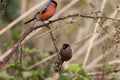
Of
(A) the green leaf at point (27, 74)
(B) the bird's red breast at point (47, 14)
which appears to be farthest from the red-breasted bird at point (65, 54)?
(A) the green leaf at point (27, 74)

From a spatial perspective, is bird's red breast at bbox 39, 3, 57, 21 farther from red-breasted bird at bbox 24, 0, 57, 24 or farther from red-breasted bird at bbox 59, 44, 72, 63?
red-breasted bird at bbox 59, 44, 72, 63

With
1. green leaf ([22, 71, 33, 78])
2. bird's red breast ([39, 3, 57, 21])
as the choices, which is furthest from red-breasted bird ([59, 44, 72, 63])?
green leaf ([22, 71, 33, 78])

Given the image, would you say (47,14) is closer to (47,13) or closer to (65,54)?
(47,13)

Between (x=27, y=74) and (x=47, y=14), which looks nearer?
(x=47, y=14)

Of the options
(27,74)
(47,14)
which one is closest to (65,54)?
(47,14)

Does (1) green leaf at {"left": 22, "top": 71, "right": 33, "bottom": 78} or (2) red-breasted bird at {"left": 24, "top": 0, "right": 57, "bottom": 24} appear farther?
(1) green leaf at {"left": 22, "top": 71, "right": 33, "bottom": 78}

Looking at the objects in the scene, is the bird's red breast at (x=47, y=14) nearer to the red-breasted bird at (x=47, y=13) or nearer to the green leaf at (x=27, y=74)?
the red-breasted bird at (x=47, y=13)

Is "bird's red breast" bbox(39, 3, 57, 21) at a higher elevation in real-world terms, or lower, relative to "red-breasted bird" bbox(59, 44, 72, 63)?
higher

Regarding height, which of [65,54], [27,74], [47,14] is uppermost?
[27,74]

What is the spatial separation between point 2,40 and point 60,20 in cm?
241

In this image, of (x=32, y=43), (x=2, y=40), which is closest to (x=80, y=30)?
(x=32, y=43)

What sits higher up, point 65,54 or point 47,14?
point 47,14

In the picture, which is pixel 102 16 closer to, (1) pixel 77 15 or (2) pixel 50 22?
(1) pixel 77 15

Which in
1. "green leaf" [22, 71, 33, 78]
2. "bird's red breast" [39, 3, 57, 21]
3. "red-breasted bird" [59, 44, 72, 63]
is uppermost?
"green leaf" [22, 71, 33, 78]
